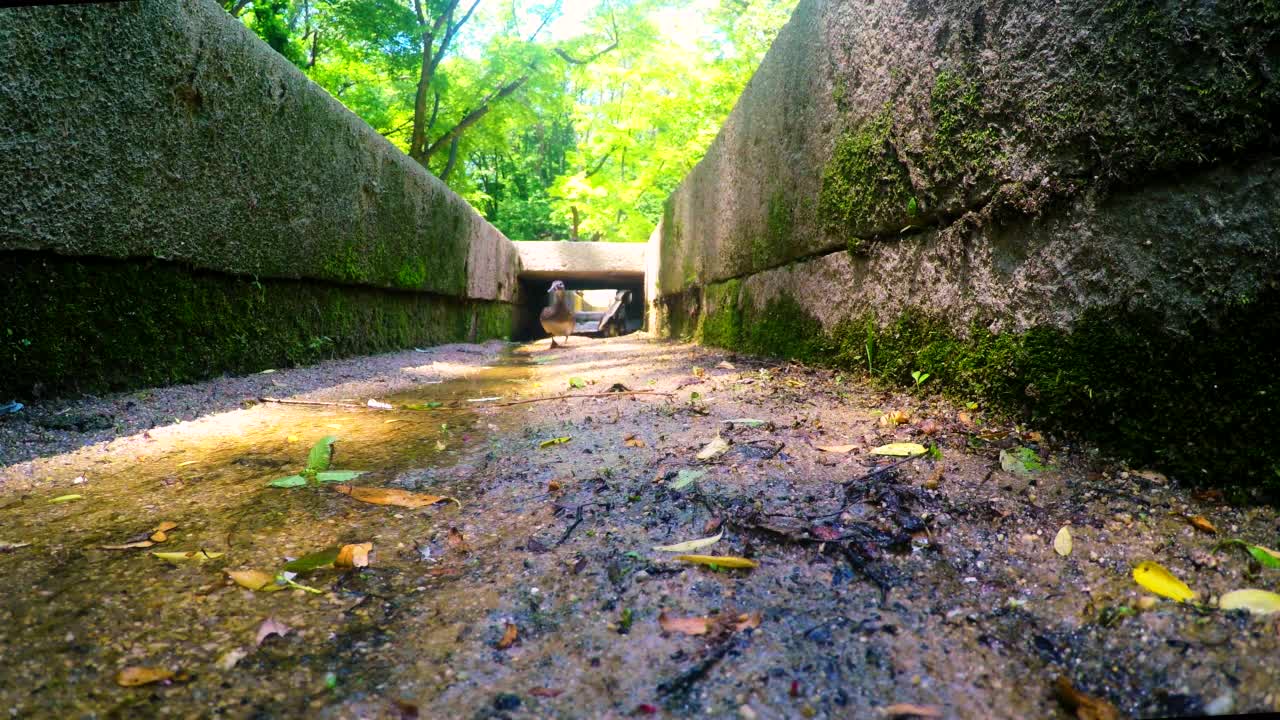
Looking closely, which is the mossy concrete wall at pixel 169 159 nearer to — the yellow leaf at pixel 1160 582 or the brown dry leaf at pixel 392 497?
the brown dry leaf at pixel 392 497

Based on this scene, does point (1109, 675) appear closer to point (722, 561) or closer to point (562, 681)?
point (722, 561)

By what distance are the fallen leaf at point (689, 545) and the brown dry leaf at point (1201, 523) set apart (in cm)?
84

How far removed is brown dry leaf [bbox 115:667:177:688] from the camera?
82 centimetres

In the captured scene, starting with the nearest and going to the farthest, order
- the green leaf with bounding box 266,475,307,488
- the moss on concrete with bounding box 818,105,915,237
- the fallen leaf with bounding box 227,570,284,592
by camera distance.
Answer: the fallen leaf with bounding box 227,570,284,592, the green leaf with bounding box 266,475,307,488, the moss on concrete with bounding box 818,105,915,237

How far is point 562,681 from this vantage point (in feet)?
2.78

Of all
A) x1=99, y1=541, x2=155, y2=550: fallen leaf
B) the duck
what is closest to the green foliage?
the duck

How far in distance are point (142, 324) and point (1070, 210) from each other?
321cm

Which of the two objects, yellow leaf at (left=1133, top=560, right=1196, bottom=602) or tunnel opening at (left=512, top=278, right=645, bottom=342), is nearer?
yellow leaf at (left=1133, top=560, right=1196, bottom=602)

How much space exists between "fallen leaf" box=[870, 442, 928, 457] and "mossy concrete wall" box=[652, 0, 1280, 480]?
0.32m

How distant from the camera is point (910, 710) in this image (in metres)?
0.78

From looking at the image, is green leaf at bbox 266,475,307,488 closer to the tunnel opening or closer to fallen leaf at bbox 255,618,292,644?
fallen leaf at bbox 255,618,292,644

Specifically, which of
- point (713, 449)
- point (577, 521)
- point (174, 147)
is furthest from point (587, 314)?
point (577, 521)

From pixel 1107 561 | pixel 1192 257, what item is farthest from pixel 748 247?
pixel 1107 561

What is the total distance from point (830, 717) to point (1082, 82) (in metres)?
1.51
